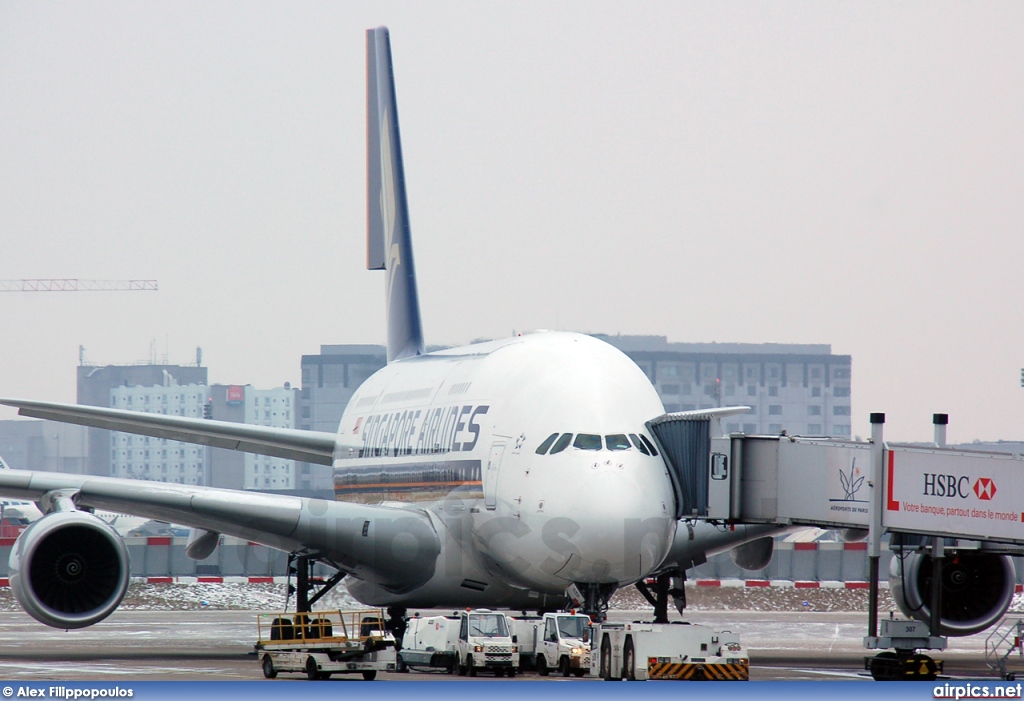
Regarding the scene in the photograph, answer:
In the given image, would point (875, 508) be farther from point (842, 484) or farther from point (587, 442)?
point (587, 442)

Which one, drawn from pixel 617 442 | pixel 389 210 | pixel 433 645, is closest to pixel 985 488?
pixel 617 442

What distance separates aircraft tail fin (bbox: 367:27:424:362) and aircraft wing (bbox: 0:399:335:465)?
3213 millimetres

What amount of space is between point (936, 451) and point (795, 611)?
22238 millimetres

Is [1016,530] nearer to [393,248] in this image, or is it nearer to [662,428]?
[662,428]

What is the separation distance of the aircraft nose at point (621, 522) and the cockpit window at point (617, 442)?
289 millimetres

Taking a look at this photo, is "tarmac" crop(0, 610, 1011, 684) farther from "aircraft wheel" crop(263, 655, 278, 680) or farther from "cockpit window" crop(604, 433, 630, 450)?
"cockpit window" crop(604, 433, 630, 450)

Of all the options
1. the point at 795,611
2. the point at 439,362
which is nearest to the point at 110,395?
the point at 795,611

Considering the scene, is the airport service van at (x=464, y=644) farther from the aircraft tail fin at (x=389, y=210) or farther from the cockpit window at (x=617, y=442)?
the aircraft tail fin at (x=389, y=210)

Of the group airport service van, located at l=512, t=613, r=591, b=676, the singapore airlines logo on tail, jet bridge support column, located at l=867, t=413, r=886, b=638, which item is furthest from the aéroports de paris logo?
the singapore airlines logo on tail

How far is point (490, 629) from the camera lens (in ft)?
64.7

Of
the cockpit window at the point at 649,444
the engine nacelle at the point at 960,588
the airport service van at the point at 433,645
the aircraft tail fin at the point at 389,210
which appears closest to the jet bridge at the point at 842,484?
the cockpit window at the point at 649,444

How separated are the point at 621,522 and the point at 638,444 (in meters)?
1.34

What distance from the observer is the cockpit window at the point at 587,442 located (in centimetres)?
1886

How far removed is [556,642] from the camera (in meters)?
19.3
